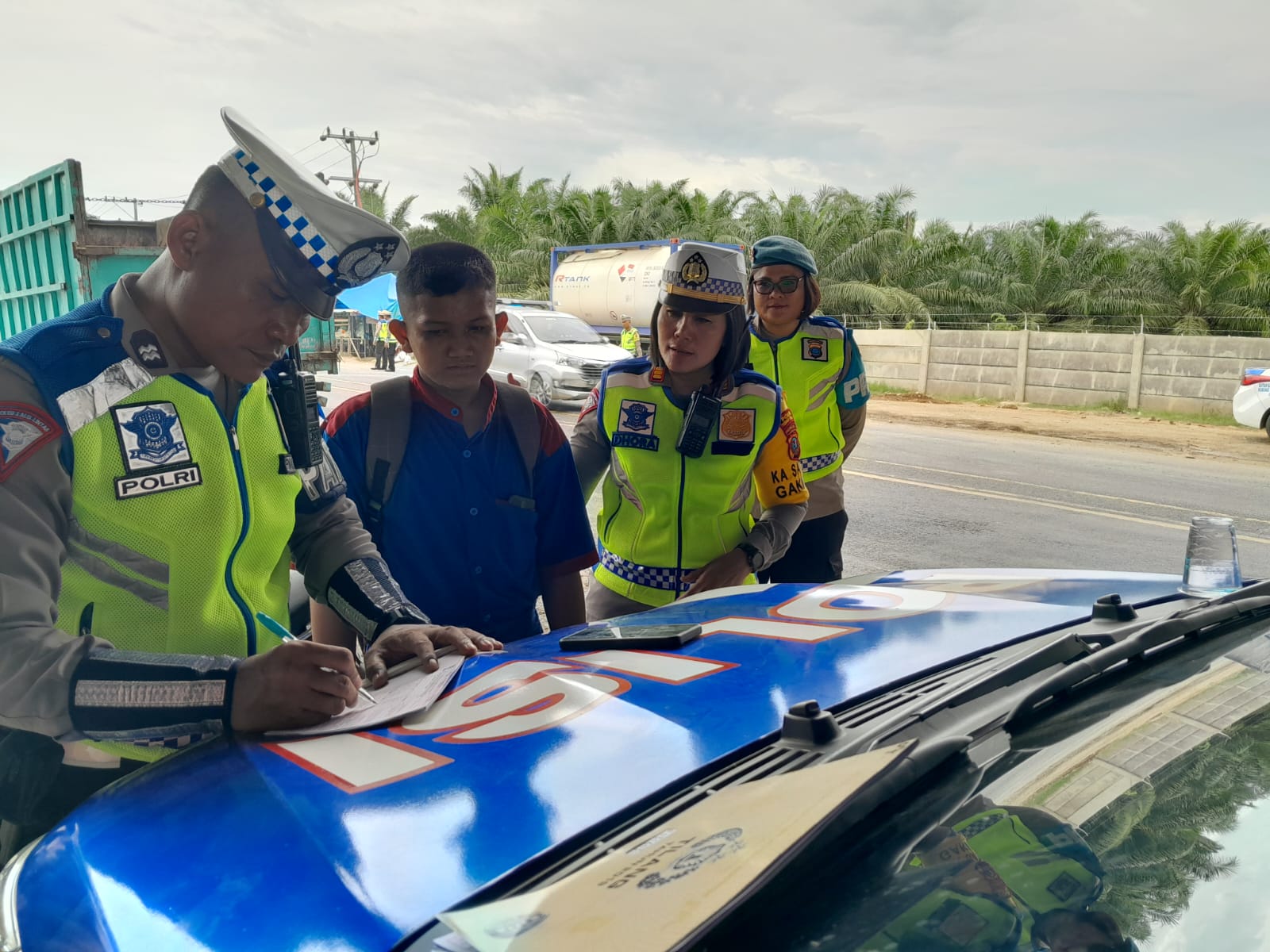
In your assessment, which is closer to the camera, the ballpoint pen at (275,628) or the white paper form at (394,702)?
the white paper form at (394,702)

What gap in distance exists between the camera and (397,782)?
112 centimetres

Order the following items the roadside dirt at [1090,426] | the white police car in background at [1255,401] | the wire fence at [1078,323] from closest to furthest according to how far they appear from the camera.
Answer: the roadside dirt at [1090,426], the white police car in background at [1255,401], the wire fence at [1078,323]

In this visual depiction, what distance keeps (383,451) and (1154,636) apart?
60.8 inches

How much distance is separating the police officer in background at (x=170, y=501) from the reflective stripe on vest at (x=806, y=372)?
2.19m

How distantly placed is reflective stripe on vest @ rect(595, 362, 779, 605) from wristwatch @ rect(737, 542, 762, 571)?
4cm

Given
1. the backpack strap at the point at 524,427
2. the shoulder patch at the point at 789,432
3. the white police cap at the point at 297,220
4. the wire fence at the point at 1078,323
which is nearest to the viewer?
the white police cap at the point at 297,220

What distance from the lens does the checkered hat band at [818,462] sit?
360cm

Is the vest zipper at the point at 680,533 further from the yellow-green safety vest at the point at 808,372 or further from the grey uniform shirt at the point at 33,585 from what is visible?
the grey uniform shirt at the point at 33,585

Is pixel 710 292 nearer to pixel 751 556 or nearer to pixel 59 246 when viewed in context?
pixel 751 556

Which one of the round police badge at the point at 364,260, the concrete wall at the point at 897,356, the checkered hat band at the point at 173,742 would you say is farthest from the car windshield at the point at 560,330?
the checkered hat band at the point at 173,742

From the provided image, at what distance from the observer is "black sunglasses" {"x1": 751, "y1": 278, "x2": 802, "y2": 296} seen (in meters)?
3.62

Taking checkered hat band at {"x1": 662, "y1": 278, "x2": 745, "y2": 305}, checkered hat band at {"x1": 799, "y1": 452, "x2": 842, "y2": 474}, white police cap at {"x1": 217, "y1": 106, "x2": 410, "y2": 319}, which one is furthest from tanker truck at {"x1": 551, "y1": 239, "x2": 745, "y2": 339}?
white police cap at {"x1": 217, "y1": 106, "x2": 410, "y2": 319}

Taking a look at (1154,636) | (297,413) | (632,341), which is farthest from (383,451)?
(632,341)

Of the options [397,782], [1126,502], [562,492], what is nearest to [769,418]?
[562,492]
